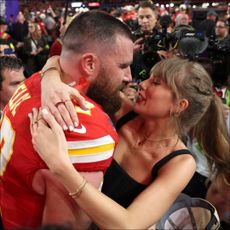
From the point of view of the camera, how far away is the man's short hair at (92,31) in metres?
1.18

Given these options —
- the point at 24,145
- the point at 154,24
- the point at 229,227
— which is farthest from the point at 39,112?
the point at 154,24

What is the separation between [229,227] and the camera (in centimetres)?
176

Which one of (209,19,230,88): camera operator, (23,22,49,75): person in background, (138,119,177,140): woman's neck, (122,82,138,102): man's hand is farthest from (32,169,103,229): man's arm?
(23,22,49,75): person in background

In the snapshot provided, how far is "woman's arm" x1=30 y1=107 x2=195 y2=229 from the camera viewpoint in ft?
3.15

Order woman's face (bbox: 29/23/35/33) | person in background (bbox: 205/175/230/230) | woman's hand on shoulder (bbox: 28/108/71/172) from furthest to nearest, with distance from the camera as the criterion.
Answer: woman's face (bbox: 29/23/35/33) → person in background (bbox: 205/175/230/230) → woman's hand on shoulder (bbox: 28/108/71/172)

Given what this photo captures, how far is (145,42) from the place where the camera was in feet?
8.73

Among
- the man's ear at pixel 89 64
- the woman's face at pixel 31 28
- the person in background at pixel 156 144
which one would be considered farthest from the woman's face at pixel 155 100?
the woman's face at pixel 31 28

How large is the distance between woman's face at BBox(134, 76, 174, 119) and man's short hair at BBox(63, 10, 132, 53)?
265 millimetres

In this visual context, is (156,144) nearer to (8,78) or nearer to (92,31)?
(92,31)

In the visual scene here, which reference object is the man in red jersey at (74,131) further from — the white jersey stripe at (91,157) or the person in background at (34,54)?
the person in background at (34,54)

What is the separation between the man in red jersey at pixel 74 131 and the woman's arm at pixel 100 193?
0.12 feet

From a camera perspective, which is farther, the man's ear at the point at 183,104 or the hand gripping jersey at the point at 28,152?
the man's ear at the point at 183,104

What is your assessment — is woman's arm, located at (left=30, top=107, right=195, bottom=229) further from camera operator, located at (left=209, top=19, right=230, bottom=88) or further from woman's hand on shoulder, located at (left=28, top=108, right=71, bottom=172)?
camera operator, located at (left=209, top=19, right=230, bottom=88)

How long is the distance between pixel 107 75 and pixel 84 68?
2.9 inches
